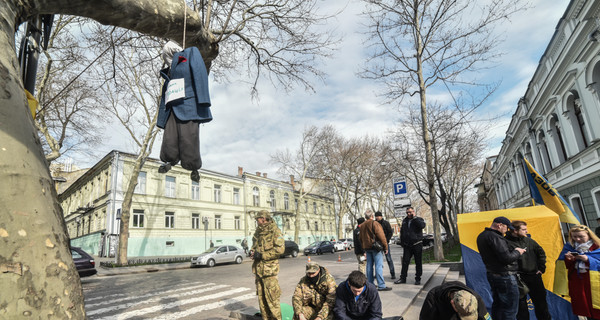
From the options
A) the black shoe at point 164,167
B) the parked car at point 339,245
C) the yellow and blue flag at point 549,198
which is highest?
the black shoe at point 164,167

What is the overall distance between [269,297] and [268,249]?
0.69 metres

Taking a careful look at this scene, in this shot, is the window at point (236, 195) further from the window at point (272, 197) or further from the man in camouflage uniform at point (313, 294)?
the man in camouflage uniform at point (313, 294)

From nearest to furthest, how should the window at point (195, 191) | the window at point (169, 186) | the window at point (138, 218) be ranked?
the window at point (138, 218) < the window at point (169, 186) < the window at point (195, 191)

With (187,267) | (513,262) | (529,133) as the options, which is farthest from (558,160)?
(187,267)

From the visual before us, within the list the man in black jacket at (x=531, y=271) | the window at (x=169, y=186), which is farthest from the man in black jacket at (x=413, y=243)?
the window at (x=169, y=186)

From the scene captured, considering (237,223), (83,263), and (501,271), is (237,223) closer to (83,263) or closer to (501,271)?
(83,263)

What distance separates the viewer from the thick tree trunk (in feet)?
3.28

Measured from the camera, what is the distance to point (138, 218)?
25.0 m

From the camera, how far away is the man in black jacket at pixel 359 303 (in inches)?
158

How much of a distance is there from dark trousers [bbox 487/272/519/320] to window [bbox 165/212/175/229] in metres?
27.0

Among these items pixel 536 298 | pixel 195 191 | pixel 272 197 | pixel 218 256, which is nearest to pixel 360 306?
pixel 536 298

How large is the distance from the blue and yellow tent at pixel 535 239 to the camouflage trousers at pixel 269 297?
378cm

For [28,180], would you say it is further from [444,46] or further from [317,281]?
[444,46]

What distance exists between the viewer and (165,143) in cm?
253
